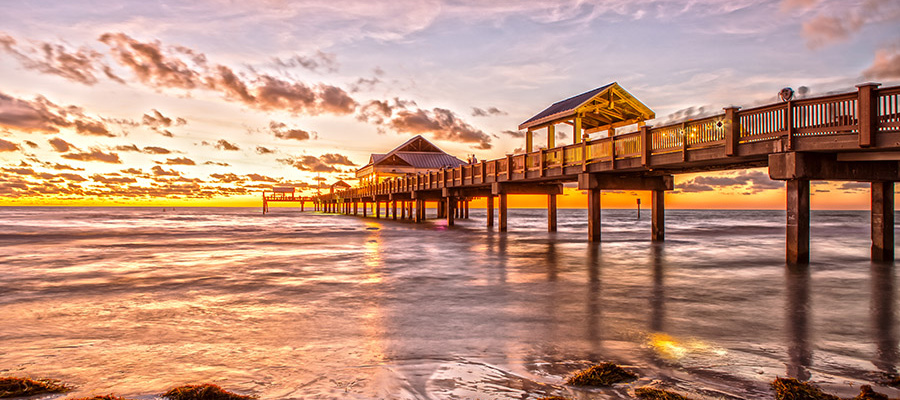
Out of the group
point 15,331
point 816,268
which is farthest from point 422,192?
point 15,331

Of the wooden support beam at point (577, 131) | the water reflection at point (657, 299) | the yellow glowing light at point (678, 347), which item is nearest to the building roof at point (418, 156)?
the wooden support beam at point (577, 131)

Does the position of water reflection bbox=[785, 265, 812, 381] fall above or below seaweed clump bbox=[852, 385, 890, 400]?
below

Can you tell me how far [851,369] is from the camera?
183 inches

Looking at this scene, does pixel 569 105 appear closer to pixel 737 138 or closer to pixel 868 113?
pixel 737 138

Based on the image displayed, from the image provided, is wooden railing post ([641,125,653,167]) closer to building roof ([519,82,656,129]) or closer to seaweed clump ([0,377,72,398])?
building roof ([519,82,656,129])

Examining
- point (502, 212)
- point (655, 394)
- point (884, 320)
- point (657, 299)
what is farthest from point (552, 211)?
point (655, 394)

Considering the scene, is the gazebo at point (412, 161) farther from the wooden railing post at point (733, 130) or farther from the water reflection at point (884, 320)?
the water reflection at point (884, 320)

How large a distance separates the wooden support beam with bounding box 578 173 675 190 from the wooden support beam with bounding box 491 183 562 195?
7.29 metres

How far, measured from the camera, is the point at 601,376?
14.1 ft

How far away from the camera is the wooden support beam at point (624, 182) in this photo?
1962 centimetres

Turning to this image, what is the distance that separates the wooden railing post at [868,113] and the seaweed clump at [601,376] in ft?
31.7

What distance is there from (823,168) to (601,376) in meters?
11.2

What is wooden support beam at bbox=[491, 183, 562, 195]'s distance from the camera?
88.6 ft

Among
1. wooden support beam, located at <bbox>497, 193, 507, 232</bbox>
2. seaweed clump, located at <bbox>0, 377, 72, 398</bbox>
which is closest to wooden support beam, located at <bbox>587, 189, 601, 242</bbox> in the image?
wooden support beam, located at <bbox>497, 193, 507, 232</bbox>
